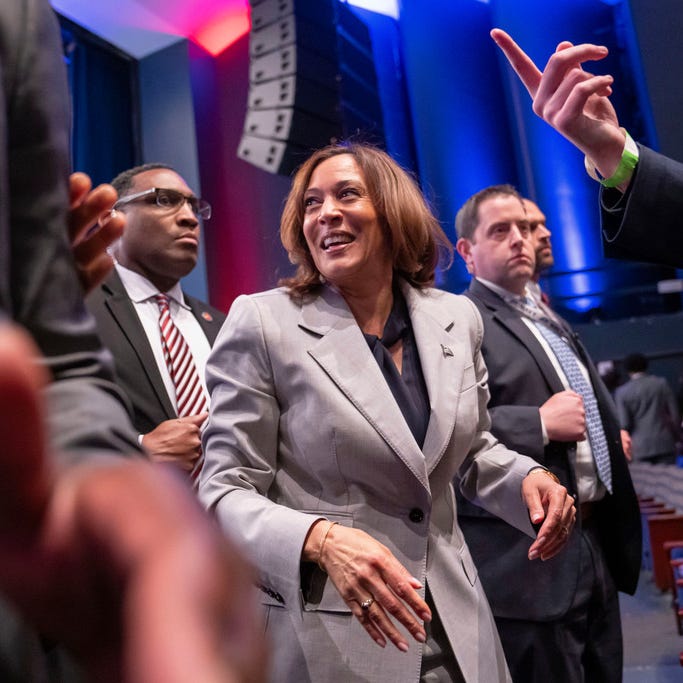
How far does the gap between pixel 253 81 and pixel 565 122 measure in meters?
6.59

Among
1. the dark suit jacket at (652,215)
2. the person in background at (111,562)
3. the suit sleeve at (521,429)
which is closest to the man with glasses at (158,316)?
the suit sleeve at (521,429)

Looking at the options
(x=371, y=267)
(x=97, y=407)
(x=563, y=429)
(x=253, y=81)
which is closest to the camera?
(x=97, y=407)

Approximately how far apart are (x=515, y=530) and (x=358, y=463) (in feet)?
3.23

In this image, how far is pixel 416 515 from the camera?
1515 millimetres

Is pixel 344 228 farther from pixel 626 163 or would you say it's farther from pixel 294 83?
pixel 294 83

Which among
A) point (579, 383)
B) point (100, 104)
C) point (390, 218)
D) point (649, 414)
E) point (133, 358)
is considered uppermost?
point (100, 104)

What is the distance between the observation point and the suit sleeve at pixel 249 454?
1329mm

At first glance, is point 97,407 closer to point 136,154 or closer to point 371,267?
point 371,267

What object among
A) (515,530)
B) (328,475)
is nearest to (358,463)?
(328,475)

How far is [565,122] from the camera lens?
144cm

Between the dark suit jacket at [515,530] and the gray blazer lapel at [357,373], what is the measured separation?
788mm

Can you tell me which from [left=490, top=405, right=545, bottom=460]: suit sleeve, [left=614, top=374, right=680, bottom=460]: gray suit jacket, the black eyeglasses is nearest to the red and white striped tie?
the black eyeglasses

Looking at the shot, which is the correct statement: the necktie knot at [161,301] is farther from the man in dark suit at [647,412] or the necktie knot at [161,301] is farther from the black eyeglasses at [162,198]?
the man in dark suit at [647,412]

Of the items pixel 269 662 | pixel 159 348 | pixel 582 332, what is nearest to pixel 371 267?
pixel 159 348
